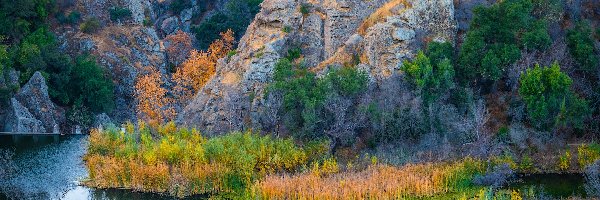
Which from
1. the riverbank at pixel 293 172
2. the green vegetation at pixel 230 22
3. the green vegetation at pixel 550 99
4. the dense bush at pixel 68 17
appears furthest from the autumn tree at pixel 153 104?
the green vegetation at pixel 550 99

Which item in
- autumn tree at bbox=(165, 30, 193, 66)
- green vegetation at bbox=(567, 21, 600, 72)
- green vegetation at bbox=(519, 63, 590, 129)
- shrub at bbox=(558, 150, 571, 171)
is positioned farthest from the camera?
autumn tree at bbox=(165, 30, 193, 66)

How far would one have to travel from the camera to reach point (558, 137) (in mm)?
44156

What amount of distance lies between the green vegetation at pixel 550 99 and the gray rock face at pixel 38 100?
156 feet

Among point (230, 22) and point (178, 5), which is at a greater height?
point (178, 5)

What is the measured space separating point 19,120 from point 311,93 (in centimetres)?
3547

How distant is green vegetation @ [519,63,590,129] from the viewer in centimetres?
4241

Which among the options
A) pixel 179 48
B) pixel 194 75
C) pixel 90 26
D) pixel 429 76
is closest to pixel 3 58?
pixel 194 75

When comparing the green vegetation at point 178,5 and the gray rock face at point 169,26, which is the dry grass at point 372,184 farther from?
the green vegetation at point 178,5

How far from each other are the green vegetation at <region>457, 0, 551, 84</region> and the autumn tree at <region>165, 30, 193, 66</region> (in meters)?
51.1

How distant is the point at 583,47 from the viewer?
46.8 metres

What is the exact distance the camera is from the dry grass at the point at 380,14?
1973 inches

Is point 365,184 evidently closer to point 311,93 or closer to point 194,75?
point 311,93

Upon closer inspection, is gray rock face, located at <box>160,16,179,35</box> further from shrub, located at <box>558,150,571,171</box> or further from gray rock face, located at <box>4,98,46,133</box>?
shrub, located at <box>558,150,571,171</box>

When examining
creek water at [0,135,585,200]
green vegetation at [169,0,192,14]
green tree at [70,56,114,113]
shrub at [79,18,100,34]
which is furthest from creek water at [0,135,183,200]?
green vegetation at [169,0,192,14]
